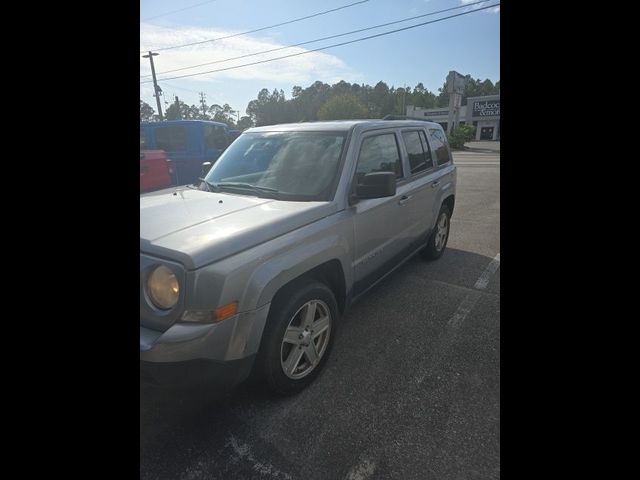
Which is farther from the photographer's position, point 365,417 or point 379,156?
point 379,156

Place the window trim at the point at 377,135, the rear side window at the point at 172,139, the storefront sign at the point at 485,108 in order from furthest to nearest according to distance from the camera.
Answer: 1. the storefront sign at the point at 485,108
2. the rear side window at the point at 172,139
3. the window trim at the point at 377,135

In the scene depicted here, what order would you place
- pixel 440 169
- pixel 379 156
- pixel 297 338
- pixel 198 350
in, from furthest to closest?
pixel 440 169, pixel 379 156, pixel 297 338, pixel 198 350

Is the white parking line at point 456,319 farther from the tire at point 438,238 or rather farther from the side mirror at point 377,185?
the side mirror at point 377,185

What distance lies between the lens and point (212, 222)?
7.00 ft

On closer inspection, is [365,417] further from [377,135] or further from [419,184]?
[419,184]

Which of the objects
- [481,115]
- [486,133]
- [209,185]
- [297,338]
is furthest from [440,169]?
[486,133]

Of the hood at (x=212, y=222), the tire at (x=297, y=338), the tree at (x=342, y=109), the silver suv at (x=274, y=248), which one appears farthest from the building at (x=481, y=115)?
the tire at (x=297, y=338)

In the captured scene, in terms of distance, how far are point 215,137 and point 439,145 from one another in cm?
600

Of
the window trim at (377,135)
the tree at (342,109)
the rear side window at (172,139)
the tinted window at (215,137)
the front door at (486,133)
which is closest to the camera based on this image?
the window trim at (377,135)

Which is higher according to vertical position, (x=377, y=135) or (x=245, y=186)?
(x=377, y=135)

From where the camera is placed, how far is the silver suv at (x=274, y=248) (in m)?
1.79
